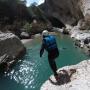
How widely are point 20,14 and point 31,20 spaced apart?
8.17 ft

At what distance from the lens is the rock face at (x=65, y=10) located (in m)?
42.2

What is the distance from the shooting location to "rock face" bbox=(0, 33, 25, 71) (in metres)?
20.8

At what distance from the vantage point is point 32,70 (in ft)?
64.0

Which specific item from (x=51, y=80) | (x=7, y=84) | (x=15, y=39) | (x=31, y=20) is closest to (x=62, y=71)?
(x=51, y=80)

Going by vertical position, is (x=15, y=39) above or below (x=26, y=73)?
above

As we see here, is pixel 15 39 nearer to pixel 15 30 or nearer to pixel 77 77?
pixel 77 77

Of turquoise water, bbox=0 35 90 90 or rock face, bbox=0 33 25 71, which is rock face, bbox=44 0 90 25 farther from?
rock face, bbox=0 33 25 71

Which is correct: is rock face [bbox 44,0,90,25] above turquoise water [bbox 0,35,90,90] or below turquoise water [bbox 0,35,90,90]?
above

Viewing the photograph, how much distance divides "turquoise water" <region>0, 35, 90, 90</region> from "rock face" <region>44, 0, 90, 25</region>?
1571 centimetres

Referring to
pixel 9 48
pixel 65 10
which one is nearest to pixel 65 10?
pixel 65 10

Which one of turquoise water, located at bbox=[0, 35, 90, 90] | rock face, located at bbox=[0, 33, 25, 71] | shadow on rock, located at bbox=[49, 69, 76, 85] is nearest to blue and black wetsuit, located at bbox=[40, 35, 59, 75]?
shadow on rock, located at bbox=[49, 69, 76, 85]

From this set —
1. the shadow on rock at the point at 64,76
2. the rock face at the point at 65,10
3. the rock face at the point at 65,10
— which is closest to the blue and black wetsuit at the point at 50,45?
the shadow on rock at the point at 64,76

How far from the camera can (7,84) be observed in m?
16.9

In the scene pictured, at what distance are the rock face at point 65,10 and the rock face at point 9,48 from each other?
17133mm
